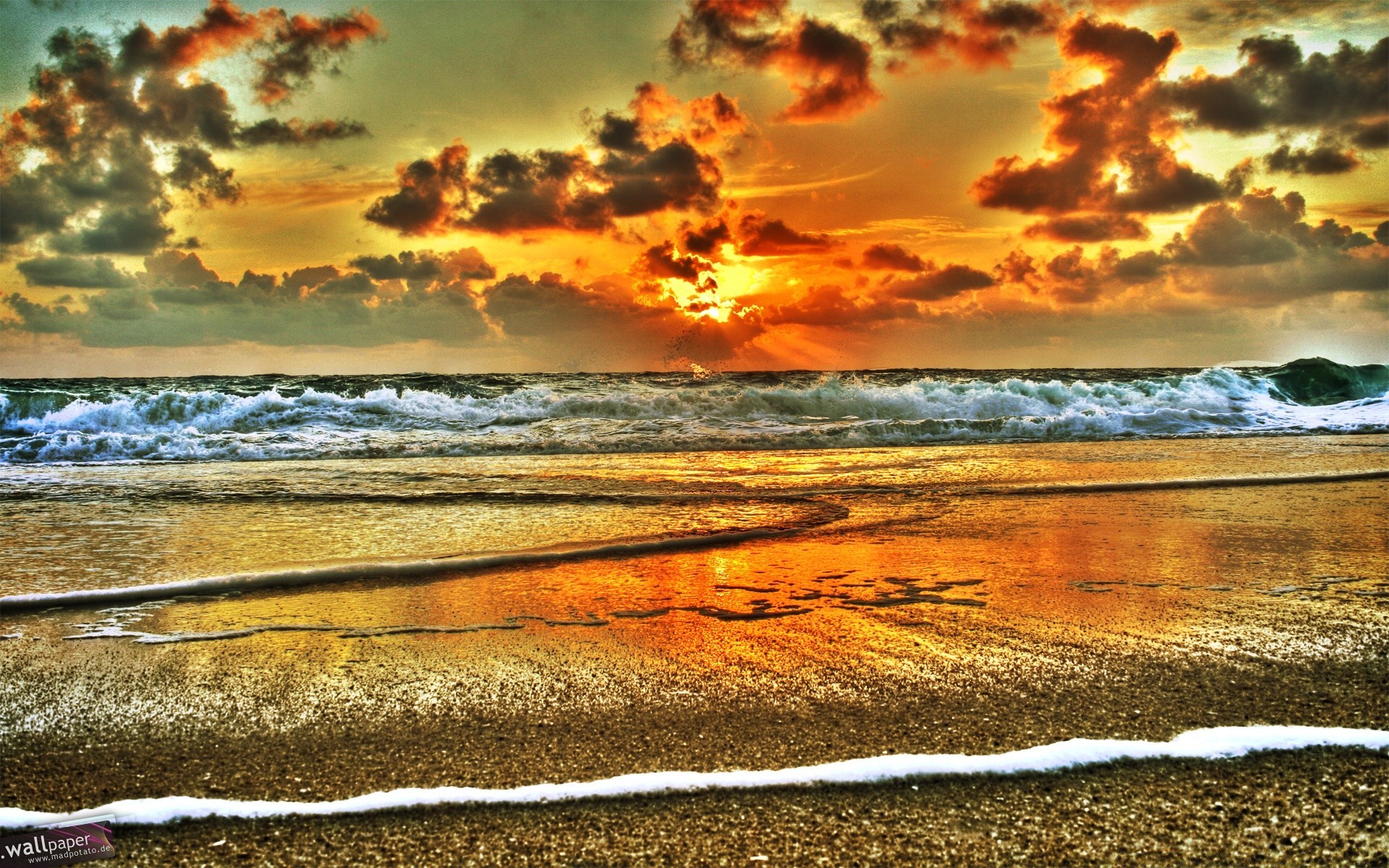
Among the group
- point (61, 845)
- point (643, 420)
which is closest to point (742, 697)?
point (61, 845)

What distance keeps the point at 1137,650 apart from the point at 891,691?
106cm

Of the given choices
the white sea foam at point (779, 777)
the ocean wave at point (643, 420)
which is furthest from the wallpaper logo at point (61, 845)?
the ocean wave at point (643, 420)

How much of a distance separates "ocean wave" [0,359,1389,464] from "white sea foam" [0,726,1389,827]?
35.9ft

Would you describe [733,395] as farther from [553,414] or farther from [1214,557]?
[1214,557]

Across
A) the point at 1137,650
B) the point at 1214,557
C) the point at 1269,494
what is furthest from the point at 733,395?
the point at 1137,650

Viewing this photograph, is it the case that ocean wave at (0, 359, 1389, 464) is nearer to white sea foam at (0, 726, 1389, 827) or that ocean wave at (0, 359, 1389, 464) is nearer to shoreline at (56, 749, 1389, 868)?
white sea foam at (0, 726, 1389, 827)

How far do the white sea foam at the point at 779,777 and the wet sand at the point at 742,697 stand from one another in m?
0.05

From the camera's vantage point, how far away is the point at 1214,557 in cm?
475

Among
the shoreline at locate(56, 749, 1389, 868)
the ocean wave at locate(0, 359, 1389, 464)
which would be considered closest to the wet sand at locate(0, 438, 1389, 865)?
the shoreline at locate(56, 749, 1389, 868)

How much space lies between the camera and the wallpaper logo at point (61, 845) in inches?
75.7

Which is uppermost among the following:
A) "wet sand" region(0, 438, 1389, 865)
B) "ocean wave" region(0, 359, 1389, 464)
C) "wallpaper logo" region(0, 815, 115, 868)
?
"ocean wave" region(0, 359, 1389, 464)

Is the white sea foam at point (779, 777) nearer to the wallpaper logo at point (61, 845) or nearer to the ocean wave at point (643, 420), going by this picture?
the wallpaper logo at point (61, 845)

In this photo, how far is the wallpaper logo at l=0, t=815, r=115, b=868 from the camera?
6.31 feet

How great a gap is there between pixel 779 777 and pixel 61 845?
168cm
